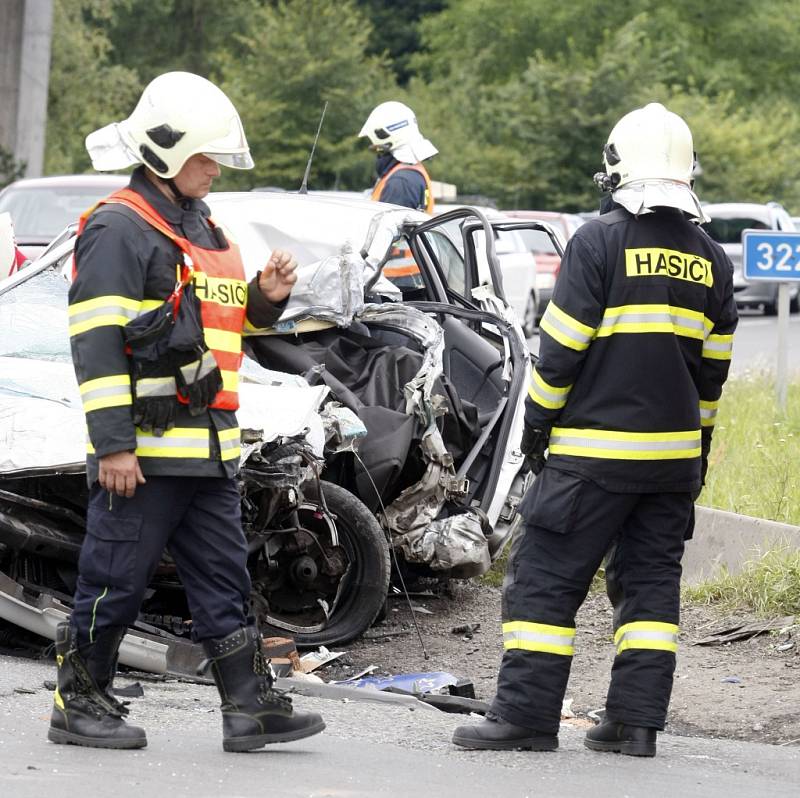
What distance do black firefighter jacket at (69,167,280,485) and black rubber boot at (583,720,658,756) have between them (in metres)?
1.27

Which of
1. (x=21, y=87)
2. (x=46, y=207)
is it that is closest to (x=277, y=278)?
(x=46, y=207)

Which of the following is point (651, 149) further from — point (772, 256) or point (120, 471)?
point (772, 256)

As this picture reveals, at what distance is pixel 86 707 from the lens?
418 centimetres

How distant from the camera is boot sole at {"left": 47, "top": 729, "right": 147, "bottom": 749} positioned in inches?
163

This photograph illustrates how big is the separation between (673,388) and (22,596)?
7.44ft

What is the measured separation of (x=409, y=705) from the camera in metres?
5.16

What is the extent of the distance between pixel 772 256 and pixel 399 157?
7.89 ft

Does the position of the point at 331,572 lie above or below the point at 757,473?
below

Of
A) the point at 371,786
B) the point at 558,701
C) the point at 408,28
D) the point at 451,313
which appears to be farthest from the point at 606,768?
the point at 408,28

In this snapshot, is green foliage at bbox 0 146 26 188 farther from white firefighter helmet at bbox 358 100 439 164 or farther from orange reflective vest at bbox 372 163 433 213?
orange reflective vest at bbox 372 163 433 213

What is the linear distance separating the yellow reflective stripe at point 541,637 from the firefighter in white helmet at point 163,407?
A: 22.8 inches

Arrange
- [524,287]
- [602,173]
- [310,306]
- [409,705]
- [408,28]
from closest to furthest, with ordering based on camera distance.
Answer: [602,173], [409,705], [310,306], [524,287], [408,28]

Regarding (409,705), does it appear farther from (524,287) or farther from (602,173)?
(524,287)

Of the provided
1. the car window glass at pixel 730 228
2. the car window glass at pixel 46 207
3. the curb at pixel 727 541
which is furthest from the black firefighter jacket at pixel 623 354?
the car window glass at pixel 730 228
